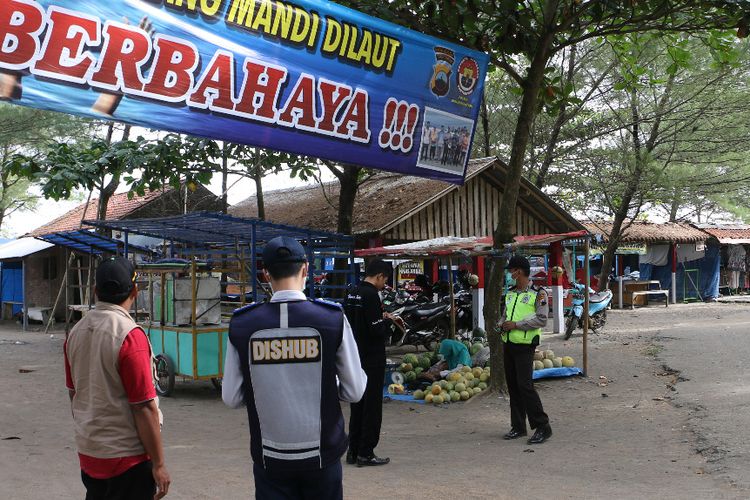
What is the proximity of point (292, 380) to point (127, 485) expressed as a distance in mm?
895

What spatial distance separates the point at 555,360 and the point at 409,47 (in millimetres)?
5302

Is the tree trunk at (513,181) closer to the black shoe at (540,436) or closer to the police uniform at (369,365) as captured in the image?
the black shoe at (540,436)

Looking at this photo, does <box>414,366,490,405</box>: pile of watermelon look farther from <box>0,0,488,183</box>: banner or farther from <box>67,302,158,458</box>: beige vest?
<box>67,302,158,458</box>: beige vest

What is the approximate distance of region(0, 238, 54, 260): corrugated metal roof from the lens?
19.5m

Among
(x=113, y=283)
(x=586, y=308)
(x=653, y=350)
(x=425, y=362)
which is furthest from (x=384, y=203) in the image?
(x=113, y=283)

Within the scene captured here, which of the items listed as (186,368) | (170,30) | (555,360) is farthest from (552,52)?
(186,368)

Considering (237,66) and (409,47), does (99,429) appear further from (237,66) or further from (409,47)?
(409,47)

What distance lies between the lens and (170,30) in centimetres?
560

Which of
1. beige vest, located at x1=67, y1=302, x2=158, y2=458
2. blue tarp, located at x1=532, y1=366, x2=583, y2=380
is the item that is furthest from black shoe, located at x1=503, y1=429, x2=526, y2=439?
beige vest, located at x1=67, y1=302, x2=158, y2=458

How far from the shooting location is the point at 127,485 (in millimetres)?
3002

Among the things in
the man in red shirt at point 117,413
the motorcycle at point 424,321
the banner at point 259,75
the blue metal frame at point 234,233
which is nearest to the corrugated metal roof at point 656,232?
the motorcycle at point 424,321

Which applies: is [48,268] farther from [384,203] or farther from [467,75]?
[467,75]

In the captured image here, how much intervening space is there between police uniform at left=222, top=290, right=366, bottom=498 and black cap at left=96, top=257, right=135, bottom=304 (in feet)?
2.15

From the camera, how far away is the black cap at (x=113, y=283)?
311 cm
